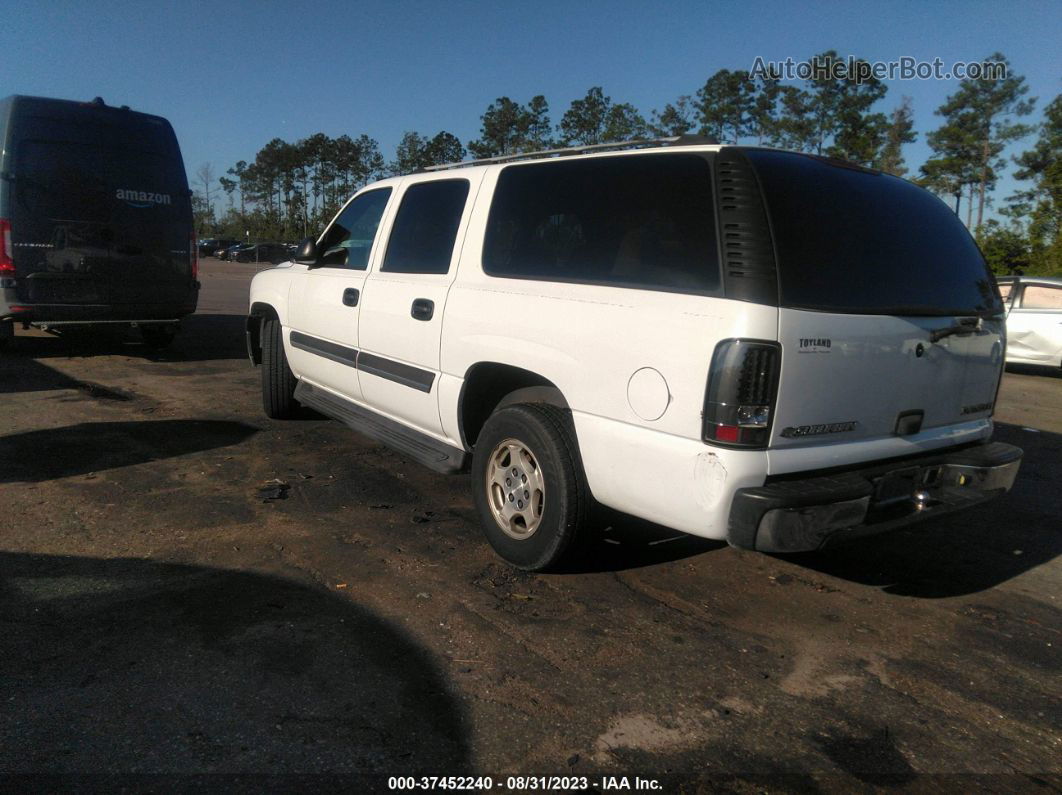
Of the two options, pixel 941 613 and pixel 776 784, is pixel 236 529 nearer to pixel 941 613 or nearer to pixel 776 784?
pixel 776 784

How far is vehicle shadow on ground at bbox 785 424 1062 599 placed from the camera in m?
4.05

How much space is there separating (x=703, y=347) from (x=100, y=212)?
8.30 meters

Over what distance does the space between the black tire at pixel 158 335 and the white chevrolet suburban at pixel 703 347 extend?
7014 mm

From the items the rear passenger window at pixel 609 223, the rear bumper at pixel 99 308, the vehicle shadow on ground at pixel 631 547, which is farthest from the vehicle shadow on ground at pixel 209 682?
the rear bumper at pixel 99 308

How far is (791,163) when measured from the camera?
334cm

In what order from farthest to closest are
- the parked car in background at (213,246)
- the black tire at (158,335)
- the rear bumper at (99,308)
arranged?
the parked car in background at (213,246)
the black tire at (158,335)
the rear bumper at (99,308)

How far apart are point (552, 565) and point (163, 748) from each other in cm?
183

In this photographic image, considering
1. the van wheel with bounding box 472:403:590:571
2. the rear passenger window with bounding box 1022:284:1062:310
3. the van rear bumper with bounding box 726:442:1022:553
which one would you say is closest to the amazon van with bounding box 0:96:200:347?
the van wheel with bounding box 472:403:590:571

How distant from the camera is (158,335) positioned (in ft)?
34.4

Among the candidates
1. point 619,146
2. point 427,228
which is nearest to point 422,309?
point 427,228

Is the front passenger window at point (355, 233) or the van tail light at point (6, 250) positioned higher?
the front passenger window at point (355, 233)

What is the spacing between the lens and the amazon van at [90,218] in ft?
27.5

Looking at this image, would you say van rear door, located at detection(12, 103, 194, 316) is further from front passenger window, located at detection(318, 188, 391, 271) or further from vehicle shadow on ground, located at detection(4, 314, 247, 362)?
front passenger window, located at detection(318, 188, 391, 271)

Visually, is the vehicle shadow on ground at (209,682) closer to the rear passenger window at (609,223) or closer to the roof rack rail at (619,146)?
the rear passenger window at (609,223)
